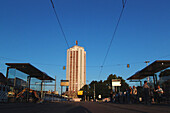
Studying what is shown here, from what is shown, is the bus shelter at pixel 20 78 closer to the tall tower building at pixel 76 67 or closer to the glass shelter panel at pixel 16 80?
the glass shelter panel at pixel 16 80

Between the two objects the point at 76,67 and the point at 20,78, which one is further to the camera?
the point at 76,67

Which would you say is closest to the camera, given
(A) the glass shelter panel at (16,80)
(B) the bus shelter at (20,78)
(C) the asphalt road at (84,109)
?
(C) the asphalt road at (84,109)

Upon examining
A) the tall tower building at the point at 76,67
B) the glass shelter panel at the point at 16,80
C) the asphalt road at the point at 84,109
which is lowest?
the asphalt road at the point at 84,109

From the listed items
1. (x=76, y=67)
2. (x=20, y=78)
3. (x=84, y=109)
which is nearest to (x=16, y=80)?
(x=20, y=78)

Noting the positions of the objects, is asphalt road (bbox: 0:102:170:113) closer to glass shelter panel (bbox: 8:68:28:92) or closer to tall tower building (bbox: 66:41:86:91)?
glass shelter panel (bbox: 8:68:28:92)

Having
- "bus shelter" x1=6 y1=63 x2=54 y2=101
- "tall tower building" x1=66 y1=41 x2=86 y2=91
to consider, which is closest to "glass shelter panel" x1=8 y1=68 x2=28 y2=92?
"bus shelter" x1=6 y1=63 x2=54 y2=101

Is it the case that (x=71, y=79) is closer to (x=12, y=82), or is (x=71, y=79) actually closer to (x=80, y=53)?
(x=80, y=53)

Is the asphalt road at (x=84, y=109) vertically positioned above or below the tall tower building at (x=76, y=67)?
below

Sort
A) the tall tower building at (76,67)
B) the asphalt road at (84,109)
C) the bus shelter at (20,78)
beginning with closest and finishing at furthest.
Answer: the asphalt road at (84,109) < the bus shelter at (20,78) < the tall tower building at (76,67)

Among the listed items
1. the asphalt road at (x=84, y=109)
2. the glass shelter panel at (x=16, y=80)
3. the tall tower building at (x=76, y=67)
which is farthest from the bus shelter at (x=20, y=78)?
the tall tower building at (x=76, y=67)

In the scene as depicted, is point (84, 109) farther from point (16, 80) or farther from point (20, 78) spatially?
point (20, 78)

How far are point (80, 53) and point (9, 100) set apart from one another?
380 ft

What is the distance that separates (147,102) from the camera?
1072cm

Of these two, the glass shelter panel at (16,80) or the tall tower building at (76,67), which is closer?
the glass shelter panel at (16,80)
